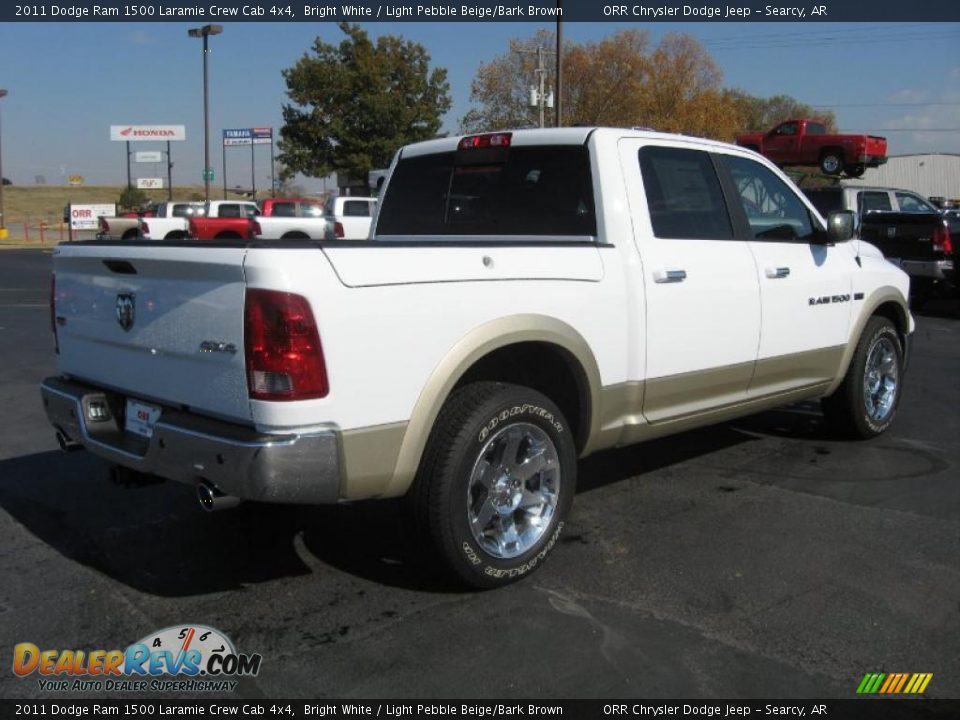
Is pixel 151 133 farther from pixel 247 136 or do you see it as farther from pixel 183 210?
pixel 183 210

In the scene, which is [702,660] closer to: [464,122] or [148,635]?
[148,635]

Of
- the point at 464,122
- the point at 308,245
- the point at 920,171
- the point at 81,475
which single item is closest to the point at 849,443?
the point at 308,245

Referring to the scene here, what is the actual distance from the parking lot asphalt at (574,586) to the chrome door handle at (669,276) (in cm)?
121

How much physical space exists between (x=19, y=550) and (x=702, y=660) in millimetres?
3100

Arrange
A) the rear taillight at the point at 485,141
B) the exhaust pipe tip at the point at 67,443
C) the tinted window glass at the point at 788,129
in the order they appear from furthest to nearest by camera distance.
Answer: the tinted window glass at the point at 788,129, the rear taillight at the point at 485,141, the exhaust pipe tip at the point at 67,443

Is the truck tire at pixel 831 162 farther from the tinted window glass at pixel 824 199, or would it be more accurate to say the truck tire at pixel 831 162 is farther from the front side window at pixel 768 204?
the front side window at pixel 768 204

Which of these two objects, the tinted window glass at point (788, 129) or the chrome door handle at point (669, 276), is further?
the tinted window glass at point (788, 129)

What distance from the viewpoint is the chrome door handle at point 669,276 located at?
14.2 ft

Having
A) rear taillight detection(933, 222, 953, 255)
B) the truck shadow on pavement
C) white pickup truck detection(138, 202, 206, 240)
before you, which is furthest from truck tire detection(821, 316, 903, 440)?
white pickup truck detection(138, 202, 206, 240)

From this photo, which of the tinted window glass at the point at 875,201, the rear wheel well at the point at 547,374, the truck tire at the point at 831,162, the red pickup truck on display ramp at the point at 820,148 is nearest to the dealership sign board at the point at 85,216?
the red pickup truck on display ramp at the point at 820,148

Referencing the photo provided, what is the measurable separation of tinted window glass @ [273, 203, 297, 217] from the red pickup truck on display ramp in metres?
13.7

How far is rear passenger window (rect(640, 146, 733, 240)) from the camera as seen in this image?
14.9 feet

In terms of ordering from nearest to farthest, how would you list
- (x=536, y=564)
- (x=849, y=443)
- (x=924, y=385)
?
(x=536, y=564) → (x=849, y=443) → (x=924, y=385)

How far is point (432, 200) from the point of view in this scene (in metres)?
5.21
